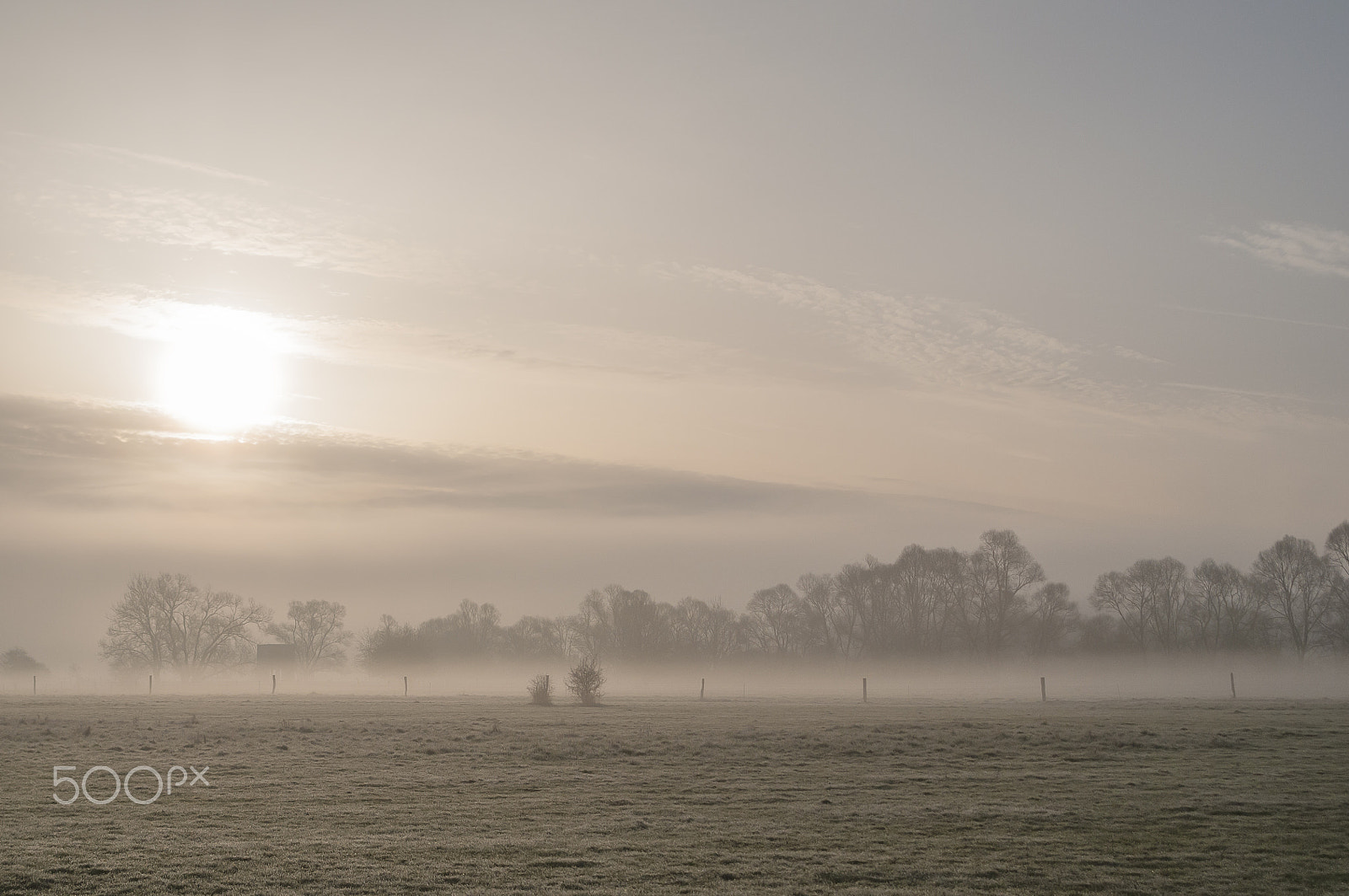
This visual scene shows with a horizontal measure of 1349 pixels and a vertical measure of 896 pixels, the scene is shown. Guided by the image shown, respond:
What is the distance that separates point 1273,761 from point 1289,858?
36.1 feet

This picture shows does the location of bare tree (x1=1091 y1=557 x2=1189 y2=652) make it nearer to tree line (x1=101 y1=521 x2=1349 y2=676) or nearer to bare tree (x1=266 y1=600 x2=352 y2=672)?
tree line (x1=101 y1=521 x2=1349 y2=676)

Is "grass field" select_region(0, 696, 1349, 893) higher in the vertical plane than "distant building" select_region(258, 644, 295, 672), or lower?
higher

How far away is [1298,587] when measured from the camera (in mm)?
92875

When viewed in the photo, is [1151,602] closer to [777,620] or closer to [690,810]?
[777,620]

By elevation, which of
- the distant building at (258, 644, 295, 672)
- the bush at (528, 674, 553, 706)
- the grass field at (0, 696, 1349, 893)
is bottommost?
the distant building at (258, 644, 295, 672)

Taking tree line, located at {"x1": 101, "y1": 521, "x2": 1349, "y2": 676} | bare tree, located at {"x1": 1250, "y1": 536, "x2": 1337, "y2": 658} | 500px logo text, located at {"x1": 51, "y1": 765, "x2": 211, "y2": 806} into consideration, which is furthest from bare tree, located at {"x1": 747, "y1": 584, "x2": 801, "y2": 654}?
500px logo text, located at {"x1": 51, "y1": 765, "x2": 211, "y2": 806}

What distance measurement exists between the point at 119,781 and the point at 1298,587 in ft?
331

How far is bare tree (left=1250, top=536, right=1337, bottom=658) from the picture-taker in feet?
293

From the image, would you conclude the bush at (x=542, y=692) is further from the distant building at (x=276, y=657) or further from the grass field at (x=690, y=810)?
the distant building at (x=276, y=657)

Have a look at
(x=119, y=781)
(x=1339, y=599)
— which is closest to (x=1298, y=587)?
(x=1339, y=599)

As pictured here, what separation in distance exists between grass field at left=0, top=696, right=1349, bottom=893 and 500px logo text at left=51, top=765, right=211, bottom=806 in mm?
227

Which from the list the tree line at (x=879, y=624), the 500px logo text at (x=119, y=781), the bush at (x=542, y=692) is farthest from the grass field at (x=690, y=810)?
the tree line at (x=879, y=624)


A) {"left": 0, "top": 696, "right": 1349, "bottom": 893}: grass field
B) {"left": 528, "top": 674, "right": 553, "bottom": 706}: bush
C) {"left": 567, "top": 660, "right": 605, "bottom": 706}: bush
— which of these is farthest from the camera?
{"left": 567, "top": 660, "right": 605, "bottom": 706}: bush

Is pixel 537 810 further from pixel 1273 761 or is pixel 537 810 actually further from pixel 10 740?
pixel 10 740
